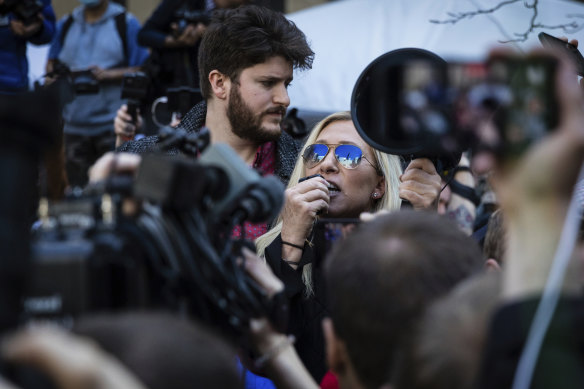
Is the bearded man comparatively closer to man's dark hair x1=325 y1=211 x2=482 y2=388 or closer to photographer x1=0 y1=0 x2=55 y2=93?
photographer x1=0 y1=0 x2=55 y2=93

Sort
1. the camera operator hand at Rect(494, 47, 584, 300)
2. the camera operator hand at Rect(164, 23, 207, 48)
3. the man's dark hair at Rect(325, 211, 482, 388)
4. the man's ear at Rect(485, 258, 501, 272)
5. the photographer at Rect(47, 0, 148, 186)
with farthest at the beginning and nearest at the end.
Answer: the photographer at Rect(47, 0, 148, 186), the camera operator hand at Rect(164, 23, 207, 48), the man's ear at Rect(485, 258, 501, 272), the man's dark hair at Rect(325, 211, 482, 388), the camera operator hand at Rect(494, 47, 584, 300)

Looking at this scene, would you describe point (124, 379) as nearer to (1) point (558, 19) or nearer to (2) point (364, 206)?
(2) point (364, 206)

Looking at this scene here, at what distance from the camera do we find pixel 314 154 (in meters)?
3.27

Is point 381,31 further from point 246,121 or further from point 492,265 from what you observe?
point 492,265

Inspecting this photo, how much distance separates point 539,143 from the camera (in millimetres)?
1072

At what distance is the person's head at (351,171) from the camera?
3.18m

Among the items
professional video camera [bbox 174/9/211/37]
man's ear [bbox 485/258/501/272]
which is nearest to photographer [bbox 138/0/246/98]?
professional video camera [bbox 174/9/211/37]

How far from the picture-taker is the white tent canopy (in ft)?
13.1

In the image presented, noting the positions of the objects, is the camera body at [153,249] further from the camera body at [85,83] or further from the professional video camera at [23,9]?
the professional video camera at [23,9]

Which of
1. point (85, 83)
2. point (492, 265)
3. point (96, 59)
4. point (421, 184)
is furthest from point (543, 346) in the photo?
point (96, 59)

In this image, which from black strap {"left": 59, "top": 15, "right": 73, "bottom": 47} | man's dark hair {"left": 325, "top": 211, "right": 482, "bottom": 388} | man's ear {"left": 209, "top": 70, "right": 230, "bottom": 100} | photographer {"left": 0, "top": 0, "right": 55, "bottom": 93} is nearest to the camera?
man's dark hair {"left": 325, "top": 211, "right": 482, "bottom": 388}

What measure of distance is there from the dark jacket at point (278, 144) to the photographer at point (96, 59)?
92 cm

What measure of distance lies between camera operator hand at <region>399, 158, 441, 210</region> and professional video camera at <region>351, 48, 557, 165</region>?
38.6 inches

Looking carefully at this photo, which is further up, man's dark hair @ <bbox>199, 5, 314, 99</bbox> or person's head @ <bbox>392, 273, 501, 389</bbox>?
person's head @ <bbox>392, 273, 501, 389</bbox>
